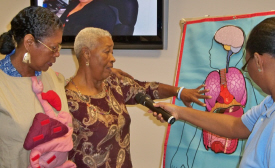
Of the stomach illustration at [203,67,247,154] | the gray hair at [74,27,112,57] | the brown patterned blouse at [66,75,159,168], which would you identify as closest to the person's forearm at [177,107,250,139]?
the stomach illustration at [203,67,247,154]

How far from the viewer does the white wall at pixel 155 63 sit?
2.20 metres

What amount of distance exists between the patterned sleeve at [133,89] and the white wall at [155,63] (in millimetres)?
520

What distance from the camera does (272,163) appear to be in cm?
100

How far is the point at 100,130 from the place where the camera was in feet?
5.28

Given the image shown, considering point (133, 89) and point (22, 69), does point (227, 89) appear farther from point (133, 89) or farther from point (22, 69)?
point (22, 69)

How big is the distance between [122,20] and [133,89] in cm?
80

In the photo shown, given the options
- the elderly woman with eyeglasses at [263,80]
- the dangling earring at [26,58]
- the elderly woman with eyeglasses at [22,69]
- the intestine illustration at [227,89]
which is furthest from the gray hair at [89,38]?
the elderly woman with eyeglasses at [263,80]

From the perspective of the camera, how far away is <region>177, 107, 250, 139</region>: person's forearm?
1.50 metres

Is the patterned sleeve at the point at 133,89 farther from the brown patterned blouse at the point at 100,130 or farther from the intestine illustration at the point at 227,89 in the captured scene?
the intestine illustration at the point at 227,89

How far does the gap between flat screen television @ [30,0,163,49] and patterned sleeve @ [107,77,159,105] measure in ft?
1.74

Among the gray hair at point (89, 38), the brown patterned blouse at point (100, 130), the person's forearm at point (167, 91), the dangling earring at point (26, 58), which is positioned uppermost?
the gray hair at point (89, 38)

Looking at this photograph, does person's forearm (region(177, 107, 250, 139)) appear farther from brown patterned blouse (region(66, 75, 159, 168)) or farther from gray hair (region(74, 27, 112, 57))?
gray hair (region(74, 27, 112, 57))

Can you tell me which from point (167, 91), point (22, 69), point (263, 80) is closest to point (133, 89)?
point (167, 91)

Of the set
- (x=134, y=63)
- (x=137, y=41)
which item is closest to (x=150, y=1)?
(x=137, y=41)
